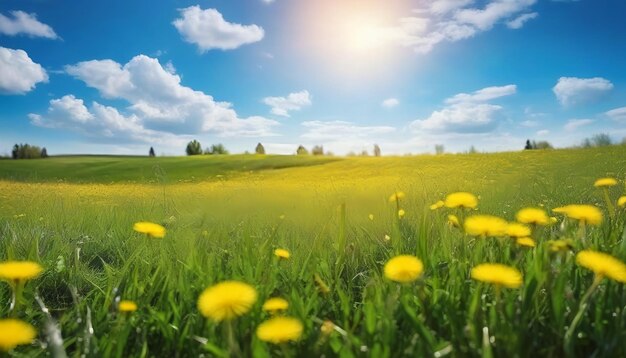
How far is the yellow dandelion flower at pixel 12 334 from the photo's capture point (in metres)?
1.03

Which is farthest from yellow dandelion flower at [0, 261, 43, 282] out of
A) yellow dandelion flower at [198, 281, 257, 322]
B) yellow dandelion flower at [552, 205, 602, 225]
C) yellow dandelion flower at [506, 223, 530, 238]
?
yellow dandelion flower at [552, 205, 602, 225]

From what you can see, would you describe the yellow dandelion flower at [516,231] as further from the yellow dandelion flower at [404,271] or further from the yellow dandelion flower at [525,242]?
the yellow dandelion flower at [404,271]

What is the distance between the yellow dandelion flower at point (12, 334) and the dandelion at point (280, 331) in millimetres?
544

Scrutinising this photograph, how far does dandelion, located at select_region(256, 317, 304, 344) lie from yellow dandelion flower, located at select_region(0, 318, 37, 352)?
54cm

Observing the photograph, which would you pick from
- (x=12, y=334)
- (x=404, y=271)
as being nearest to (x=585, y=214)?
(x=404, y=271)

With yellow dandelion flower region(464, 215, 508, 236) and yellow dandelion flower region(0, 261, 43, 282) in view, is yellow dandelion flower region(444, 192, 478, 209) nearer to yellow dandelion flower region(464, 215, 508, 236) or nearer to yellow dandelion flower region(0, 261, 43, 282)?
yellow dandelion flower region(464, 215, 508, 236)

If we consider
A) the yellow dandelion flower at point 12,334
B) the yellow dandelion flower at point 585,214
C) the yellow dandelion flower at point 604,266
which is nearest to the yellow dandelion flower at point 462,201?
the yellow dandelion flower at point 585,214

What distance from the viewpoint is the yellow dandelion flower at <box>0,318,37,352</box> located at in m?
1.03

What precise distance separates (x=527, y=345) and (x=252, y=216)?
3.35 m

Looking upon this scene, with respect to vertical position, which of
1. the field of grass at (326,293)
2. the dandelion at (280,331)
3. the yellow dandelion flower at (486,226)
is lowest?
the field of grass at (326,293)

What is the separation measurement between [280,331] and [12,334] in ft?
2.04

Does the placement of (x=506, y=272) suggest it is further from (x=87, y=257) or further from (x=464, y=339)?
(x=87, y=257)

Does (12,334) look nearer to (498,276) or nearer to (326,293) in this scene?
(326,293)

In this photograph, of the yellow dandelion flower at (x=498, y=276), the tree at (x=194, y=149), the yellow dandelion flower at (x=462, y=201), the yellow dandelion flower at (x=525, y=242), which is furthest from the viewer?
the tree at (x=194, y=149)
